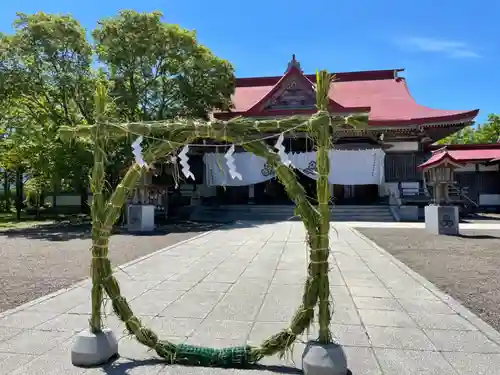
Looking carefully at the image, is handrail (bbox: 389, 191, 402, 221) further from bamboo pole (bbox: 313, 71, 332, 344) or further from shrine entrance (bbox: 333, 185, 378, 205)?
bamboo pole (bbox: 313, 71, 332, 344)

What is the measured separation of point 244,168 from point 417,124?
27.1 feet

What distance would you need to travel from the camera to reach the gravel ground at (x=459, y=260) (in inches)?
207

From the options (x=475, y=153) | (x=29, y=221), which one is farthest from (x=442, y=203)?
(x=29, y=221)

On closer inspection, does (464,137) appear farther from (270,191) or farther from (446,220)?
(446,220)

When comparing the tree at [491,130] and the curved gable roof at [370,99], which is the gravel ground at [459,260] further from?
the tree at [491,130]

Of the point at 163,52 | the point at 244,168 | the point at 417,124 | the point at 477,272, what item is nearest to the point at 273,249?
the point at 477,272

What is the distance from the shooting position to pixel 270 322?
437 cm

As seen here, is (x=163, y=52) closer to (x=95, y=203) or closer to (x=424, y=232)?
(x=424, y=232)

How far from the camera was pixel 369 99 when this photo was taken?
23.1m

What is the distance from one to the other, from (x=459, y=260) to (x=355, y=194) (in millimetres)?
13062

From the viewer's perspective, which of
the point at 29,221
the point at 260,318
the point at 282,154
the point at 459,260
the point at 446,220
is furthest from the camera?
the point at 29,221

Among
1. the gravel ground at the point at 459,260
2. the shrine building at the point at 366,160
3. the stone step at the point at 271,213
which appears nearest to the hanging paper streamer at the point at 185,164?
the gravel ground at the point at 459,260

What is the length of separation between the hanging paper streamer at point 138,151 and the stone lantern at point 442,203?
11390 millimetres

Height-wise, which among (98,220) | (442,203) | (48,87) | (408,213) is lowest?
(408,213)
